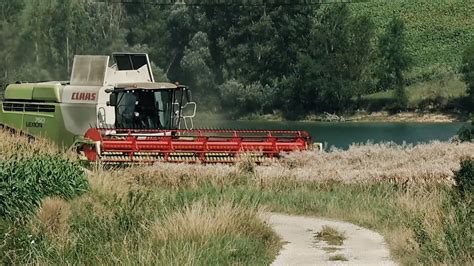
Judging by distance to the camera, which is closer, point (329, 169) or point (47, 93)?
point (329, 169)

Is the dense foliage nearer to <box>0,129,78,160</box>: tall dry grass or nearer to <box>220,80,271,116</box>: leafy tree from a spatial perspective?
<box>220,80,271,116</box>: leafy tree

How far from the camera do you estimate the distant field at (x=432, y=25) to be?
91625mm

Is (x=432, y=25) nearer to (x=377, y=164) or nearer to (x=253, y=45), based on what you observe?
(x=253, y=45)

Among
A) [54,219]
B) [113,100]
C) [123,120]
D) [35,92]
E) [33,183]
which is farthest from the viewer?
[35,92]

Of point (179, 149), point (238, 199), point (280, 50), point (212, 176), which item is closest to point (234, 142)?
point (179, 149)

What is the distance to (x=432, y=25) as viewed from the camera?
335ft

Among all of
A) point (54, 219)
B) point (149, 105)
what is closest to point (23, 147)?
point (149, 105)

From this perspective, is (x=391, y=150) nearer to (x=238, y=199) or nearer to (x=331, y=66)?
(x=238, y=199)

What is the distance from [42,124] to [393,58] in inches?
2445

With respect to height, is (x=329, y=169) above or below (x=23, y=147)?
below

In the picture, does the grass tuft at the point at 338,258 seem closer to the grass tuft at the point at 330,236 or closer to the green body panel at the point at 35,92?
the grass tuft at the point at 330,236

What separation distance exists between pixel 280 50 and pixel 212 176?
234 ft

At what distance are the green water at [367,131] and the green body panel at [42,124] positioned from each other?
23826 millimetres

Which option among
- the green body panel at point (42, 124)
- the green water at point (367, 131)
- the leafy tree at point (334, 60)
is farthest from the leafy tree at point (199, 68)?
the green body panel at point (42, 124)
